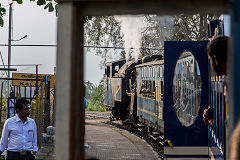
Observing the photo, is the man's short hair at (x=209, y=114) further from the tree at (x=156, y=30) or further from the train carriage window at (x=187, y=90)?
the tree at (x=156, y=30)

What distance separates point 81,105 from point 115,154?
10.9m

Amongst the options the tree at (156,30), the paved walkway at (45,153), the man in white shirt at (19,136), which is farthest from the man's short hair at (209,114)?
the tree at (156,30)

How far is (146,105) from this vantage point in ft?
56.3

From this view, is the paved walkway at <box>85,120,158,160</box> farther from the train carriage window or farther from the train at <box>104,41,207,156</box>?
the train carriage window

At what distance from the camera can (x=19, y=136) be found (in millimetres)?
6273

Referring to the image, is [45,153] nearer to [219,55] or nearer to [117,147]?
[117,147]

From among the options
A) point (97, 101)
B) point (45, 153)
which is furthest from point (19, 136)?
point (97, 101)

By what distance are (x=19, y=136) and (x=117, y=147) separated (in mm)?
8756

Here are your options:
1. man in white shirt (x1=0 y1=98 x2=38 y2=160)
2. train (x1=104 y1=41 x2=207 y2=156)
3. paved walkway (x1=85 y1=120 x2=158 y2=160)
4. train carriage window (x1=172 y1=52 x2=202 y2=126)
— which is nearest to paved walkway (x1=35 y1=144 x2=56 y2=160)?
paved walkway (x1=85 y1=120 x2=158 y2=160)

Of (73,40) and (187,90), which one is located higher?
(73,40)

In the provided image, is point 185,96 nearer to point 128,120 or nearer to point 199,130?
point 199,130

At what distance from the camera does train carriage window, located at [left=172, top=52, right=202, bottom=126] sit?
189 inches

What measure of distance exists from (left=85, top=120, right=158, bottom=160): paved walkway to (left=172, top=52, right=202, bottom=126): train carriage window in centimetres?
649

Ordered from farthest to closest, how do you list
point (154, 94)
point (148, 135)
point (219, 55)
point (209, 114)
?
1. point (148, 135)
2. point (154, 94)
3. point (209, 114)
4. point (219, 55)
